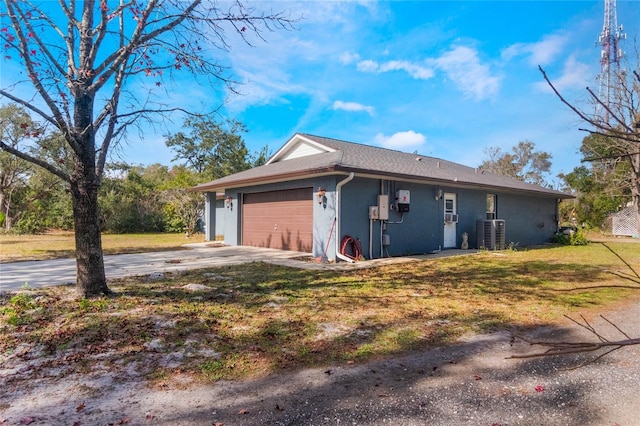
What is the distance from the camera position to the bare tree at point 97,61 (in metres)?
5.00

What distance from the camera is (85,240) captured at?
530 cm

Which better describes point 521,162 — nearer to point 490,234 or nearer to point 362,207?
point 490,234

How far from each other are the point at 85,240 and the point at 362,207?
21.7ft

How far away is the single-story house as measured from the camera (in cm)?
983

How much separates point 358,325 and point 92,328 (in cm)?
305

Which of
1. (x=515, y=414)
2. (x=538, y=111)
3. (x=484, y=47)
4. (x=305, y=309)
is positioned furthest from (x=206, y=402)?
(x=484, y=47)

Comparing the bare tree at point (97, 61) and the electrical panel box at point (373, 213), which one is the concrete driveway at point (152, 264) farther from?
the bare tree at point (97, 61)

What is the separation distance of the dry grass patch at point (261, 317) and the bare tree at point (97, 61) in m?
1.09

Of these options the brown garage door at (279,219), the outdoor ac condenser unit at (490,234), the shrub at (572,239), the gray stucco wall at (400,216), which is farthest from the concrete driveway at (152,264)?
the shrub at (572,239)

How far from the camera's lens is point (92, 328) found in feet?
13.6

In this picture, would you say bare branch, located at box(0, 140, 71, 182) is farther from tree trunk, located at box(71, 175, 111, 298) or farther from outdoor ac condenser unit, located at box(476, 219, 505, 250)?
outdoor ac condenser unit, located at box(476, 219, 505, 250)

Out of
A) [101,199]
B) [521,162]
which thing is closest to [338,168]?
[101,199]

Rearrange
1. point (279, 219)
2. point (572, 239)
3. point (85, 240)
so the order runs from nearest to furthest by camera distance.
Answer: point (85, 240) < point (279, 219) < point (572, 239)

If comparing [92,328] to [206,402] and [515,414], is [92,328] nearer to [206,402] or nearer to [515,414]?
[206,402]
